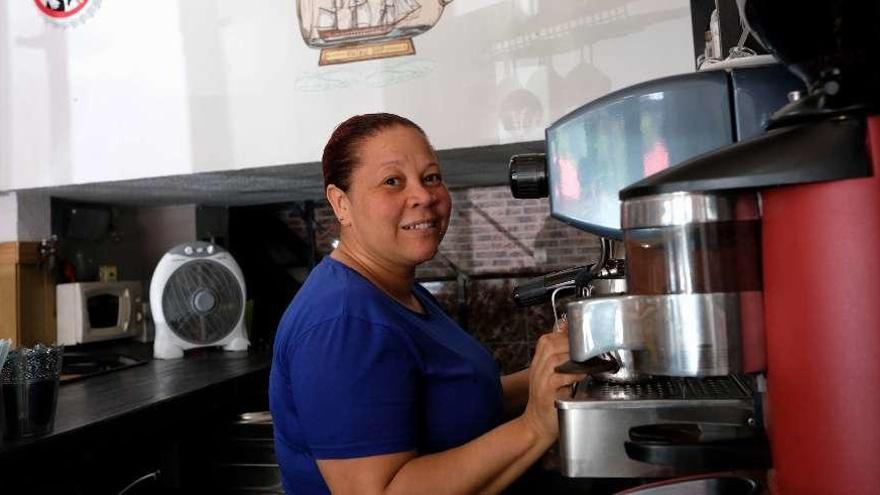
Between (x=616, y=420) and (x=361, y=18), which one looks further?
(x=361, y=18)

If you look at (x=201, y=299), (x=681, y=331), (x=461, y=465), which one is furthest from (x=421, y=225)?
(x=201, y=299)

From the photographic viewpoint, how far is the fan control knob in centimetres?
285

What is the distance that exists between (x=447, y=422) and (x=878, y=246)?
0.72 meters

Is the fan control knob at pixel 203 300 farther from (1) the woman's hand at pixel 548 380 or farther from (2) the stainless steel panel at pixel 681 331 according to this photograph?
(2) the stainless steel panel at pixel 681 331

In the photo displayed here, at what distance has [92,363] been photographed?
2746 mm

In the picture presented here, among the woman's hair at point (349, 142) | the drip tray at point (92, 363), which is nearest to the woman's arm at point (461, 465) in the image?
the woman's hair at point (349, 142)

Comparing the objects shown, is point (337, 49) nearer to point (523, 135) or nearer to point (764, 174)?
point (523, 135)

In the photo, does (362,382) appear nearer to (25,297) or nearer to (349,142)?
(349,142)

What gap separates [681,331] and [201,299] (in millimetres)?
2518

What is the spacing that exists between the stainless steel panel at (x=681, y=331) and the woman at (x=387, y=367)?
0.26 metres

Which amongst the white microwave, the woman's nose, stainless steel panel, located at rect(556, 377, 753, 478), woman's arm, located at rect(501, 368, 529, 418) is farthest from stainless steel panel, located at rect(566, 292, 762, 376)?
the white microwave

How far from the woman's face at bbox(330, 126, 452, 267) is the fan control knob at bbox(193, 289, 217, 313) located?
178cm

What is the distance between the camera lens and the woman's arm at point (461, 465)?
0.95 meters

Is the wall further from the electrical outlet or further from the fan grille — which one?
the fan grille
